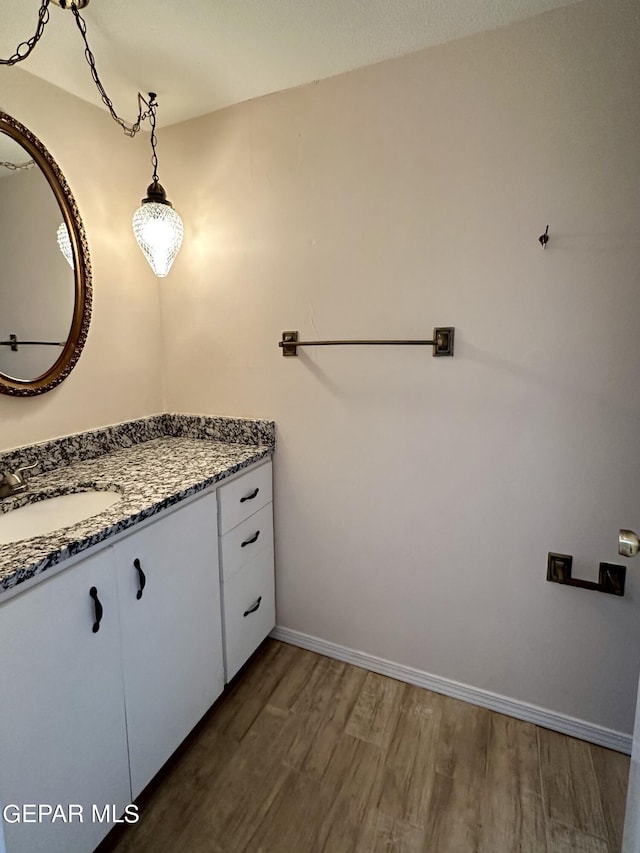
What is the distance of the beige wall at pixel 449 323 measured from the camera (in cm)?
121

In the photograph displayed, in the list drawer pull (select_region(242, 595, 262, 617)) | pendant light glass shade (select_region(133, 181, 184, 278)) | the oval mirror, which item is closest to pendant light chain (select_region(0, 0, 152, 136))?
the oval mirror

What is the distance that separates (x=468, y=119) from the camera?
130 cm

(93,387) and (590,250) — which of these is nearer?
(590,250)

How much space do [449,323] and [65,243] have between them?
1.33 meters

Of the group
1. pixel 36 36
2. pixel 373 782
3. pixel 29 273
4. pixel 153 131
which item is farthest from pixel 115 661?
pixel 153 131

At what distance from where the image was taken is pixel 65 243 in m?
1.46

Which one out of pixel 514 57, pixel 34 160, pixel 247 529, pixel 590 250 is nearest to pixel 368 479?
pixel 247 529

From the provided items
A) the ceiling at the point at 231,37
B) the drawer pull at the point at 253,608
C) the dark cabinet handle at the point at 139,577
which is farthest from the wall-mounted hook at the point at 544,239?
the drawer pull at the point at 253,608

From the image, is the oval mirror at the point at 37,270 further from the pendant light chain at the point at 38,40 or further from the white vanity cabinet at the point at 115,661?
the white vanity cabinet at the point at 115,661

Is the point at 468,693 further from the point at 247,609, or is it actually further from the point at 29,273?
the point at 29,273

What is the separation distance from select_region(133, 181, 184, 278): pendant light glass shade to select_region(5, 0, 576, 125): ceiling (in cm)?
35

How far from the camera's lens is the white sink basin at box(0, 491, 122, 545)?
3.84 feet

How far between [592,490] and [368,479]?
71 centimetres

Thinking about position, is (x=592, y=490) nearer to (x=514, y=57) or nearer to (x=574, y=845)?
(x=574, y=845)
